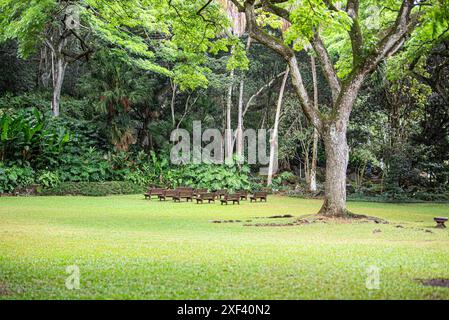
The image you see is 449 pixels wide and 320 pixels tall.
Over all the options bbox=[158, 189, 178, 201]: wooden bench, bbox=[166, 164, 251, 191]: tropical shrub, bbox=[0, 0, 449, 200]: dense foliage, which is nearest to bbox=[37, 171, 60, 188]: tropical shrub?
bbox=[0, 0, 449, 200]: dense foliage

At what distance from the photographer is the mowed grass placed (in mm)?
6355

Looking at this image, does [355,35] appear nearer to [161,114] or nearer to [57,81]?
[57,81]

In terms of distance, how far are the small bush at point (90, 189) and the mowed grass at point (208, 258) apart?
930cm

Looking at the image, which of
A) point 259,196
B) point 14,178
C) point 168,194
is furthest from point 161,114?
point 14,178

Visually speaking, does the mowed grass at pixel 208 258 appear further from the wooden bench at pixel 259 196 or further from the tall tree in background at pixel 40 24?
the tall tree in background at pixel 40 24

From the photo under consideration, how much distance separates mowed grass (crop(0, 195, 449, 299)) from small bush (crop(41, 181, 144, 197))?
30.5 feet

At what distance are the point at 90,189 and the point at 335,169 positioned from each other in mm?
13935

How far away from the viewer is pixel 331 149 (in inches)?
630

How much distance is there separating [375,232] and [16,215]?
33.1 ft

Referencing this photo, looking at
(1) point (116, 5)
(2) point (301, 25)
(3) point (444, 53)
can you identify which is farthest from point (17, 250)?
(3) point (444, 53)

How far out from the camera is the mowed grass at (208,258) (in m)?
6.36

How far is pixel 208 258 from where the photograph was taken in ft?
28.6
